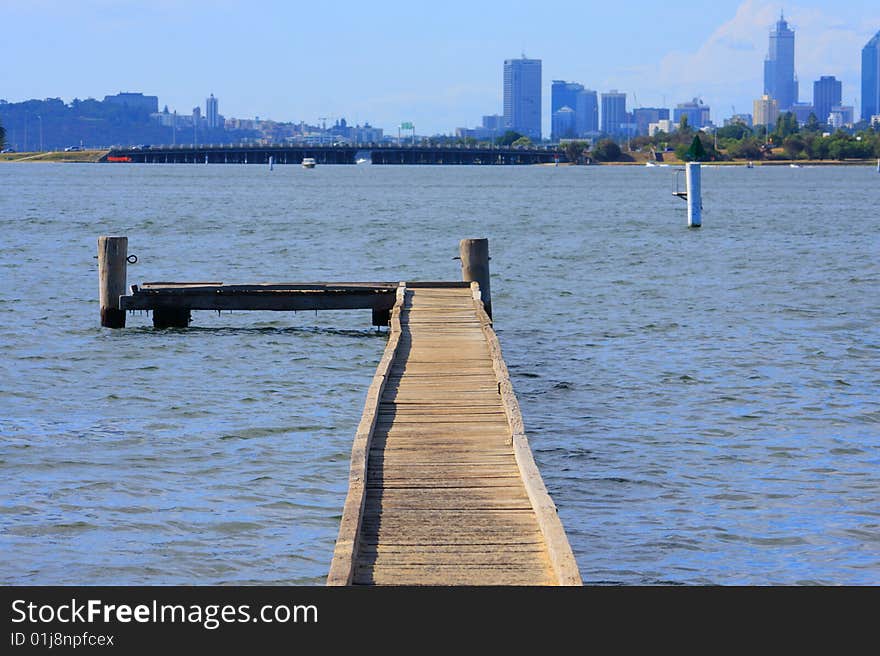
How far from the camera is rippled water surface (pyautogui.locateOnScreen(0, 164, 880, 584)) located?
43.8ft

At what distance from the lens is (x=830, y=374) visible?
24.0m

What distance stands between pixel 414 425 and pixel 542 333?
17.2 metres

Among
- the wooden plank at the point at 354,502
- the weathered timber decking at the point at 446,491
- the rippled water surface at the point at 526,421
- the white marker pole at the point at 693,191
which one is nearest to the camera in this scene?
the wooden plank at the point at 354,502

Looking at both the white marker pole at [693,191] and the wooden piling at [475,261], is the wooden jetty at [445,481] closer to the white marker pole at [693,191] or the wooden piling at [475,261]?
the wooden piling at [475,261]

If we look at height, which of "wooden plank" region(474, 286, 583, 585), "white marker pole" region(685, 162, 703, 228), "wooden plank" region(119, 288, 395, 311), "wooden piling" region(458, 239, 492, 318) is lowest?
"wooden plank" region(474, 286, 583, 585)

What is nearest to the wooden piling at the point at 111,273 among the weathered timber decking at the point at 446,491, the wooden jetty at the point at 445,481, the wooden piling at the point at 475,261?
the wooden piling at the point at 475,261

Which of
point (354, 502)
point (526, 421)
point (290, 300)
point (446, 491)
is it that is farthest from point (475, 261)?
point (354, 502)

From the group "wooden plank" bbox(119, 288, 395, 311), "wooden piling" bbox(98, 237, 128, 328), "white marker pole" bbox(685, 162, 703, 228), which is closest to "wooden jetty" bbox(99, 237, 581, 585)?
"wooden plank" bbox(119, 288, 395, 311)

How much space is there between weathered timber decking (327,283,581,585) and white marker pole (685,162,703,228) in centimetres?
4790

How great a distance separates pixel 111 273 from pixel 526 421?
1068 centimetres

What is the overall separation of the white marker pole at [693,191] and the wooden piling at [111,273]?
3981cm

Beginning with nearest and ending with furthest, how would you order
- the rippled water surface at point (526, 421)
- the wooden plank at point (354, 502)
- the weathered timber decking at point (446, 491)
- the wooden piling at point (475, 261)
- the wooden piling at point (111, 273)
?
the wooden plank at point (354, 502), the weathered timber decking at point (446, 491), the rippled water surface at point (526, 421), the wooden piling at point (111, 273), the wooden piling at point (475, 261)

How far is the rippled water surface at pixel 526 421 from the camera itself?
43.8ft

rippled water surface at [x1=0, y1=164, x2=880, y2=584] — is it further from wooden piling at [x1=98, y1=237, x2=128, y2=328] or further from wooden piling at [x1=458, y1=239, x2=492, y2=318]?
wooden piling at [x1=458, y1=239, x2=492, y2=318]
